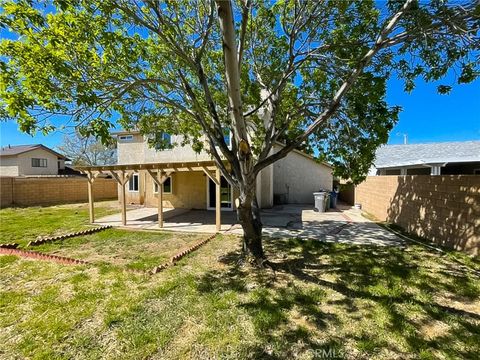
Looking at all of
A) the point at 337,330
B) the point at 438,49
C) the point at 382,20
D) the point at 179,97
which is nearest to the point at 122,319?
the point at 337,330

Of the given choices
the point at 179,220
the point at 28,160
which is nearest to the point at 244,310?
the point at 179,220

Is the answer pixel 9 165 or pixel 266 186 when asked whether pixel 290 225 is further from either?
pixel 9 165

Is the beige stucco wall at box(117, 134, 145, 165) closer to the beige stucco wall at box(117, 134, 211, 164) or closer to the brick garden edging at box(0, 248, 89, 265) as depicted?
the beige stucco wall at box(117, 134, 211, 164)

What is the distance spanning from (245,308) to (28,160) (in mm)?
37559

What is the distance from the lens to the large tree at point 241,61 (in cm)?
435

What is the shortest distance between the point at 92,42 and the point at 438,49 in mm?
7390

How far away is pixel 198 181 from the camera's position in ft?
48.0

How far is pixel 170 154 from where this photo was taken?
15.0 metres

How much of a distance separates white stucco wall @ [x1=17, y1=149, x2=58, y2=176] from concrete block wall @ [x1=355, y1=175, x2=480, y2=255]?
124 feet

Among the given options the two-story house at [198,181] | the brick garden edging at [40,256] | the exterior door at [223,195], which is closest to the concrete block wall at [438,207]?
the two-story house at [198,181]

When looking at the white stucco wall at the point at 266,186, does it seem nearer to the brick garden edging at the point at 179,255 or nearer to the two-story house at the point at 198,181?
the two-story house at the point at 198,181

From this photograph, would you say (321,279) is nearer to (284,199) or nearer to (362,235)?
(362,235)

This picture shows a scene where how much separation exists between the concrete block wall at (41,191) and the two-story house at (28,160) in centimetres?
1431

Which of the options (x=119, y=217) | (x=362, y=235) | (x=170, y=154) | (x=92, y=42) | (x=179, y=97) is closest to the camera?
(x=92, y=42)
